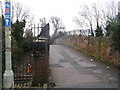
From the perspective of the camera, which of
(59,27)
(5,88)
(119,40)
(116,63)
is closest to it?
(5,88)

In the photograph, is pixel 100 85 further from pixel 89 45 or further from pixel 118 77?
pixel 89 45

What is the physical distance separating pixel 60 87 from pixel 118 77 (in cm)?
339

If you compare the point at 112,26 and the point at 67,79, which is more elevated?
the point at 112,26

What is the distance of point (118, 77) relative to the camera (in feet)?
24.8

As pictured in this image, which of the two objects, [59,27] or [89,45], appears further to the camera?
[59,27]

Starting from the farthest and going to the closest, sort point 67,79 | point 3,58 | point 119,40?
point 119,40 < point 67,79 < point 3,58

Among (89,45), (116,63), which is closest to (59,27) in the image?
(89,45)

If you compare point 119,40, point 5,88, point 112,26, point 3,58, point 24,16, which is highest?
point 24,16

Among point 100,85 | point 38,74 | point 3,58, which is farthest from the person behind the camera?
point 100,85

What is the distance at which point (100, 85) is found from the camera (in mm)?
6207

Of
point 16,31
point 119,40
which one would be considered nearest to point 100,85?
point 119,40

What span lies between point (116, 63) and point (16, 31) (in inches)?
379

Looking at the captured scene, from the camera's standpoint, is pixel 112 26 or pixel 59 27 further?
pixel 59 27

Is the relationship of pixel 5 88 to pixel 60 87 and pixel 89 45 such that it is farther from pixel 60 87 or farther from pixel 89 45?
pixel 89 45
